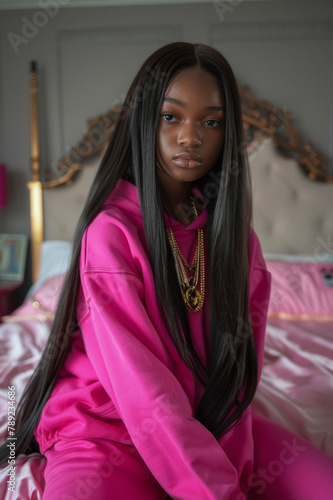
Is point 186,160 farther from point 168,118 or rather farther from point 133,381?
point 133,381

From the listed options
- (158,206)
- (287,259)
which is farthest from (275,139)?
(158,206)

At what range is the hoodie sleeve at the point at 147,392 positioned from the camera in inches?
27.8

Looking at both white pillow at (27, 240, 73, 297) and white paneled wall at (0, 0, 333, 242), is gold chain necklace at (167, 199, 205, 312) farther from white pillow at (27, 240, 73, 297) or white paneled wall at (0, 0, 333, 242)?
white paneled wall at (0, 0, 333, 242)

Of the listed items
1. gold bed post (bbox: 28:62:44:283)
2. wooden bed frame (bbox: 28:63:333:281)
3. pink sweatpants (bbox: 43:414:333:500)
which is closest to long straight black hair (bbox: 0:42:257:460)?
pink sweatpants (bbox: 43:414:333:500)

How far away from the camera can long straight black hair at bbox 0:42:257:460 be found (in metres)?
0.87

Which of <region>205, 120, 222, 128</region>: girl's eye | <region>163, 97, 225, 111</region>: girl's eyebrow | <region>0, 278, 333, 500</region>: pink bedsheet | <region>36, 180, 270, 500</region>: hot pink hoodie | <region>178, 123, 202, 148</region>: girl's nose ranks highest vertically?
<region>163, 97, 225, 111</region>: girl's eyebrow

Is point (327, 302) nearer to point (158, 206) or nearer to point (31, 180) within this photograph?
point (158, 206)

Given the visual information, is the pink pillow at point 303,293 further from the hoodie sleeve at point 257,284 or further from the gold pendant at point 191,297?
the gold pendant at point 191,297

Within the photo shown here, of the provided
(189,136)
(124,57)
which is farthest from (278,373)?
(124,57)

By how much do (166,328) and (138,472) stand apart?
254 mm

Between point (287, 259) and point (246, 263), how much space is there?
66.2 inches

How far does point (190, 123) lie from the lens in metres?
0.86

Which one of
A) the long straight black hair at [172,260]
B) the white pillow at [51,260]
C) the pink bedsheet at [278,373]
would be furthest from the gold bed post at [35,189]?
the long straight black hair at [172,260]

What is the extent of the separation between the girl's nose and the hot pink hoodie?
147mm
